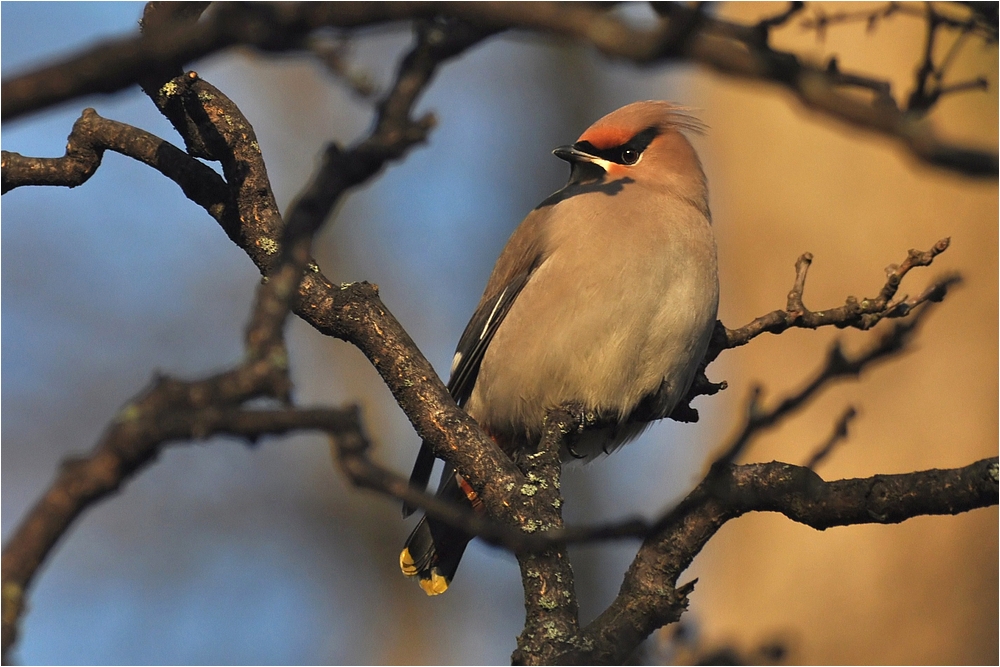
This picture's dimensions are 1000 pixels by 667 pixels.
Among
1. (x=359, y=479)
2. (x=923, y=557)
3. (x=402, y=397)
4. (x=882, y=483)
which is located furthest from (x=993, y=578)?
(x=359, y=479)

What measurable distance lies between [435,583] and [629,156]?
7.22 feet

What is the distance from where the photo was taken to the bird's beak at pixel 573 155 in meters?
5.15

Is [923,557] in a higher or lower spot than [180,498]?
lower

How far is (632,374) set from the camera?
4.48m

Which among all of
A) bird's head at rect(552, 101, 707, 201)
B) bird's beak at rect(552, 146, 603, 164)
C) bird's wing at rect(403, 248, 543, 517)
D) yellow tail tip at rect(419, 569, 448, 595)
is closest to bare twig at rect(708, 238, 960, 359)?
bird's wing at rect(403, 248, 543, 517)

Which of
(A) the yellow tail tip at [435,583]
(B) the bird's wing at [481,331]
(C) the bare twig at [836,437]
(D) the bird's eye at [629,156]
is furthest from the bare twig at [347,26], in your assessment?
(D) the bird's eye at [629,156]

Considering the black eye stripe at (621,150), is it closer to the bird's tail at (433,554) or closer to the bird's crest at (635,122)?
the bird's crest at (635,122)

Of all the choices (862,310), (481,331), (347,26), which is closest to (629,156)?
(481,331)

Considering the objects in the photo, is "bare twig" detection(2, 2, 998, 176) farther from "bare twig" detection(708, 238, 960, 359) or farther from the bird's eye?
the bird's eye

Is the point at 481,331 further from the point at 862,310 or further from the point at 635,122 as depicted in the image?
the point at 862,310

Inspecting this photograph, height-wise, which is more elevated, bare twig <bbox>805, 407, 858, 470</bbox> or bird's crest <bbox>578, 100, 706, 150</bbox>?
bird's crest <bbox>578, 100, 706, 150</bbox>

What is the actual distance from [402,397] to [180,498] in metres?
7.33

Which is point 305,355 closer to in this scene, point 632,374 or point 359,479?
point 632,374

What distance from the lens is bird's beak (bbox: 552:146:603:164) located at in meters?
5.15
